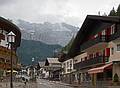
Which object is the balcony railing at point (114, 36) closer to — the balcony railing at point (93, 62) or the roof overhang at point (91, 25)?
the roof overhang at point (91, 25)

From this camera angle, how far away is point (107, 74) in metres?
57.8

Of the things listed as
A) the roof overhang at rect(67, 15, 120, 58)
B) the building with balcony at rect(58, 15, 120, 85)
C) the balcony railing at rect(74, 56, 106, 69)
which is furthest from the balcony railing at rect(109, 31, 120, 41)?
the balcony railing at rect(74, 56, 106, 69)

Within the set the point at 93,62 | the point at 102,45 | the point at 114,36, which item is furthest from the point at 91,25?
the point at 114,36

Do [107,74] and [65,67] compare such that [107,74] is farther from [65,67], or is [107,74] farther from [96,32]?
[65,67]

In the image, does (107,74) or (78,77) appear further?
(78,77)

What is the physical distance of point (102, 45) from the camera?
192ft

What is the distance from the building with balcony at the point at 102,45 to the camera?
5196cm

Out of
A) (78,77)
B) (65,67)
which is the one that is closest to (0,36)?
(78,77)

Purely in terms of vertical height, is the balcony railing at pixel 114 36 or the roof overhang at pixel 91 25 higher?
the roof overhang at pixel 91 25

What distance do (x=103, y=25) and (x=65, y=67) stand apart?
48.2 meters

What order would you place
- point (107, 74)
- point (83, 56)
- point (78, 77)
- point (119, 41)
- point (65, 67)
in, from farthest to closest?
1. point (65, 67)
2. point (78, 77)
3. point (83, 56)
4. point (107, 74)
5. point (119, 41)

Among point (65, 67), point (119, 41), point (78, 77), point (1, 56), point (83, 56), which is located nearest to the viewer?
point (119, 41)

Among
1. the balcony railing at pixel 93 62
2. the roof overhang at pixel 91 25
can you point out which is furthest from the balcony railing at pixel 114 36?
the balcony railing at pixel 93 62

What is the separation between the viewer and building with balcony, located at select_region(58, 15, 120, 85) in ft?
170
